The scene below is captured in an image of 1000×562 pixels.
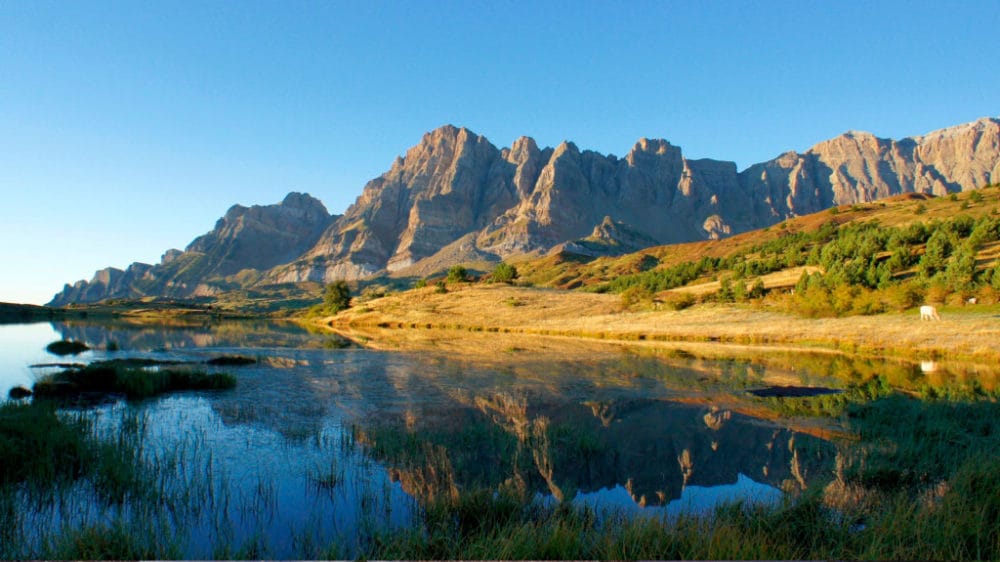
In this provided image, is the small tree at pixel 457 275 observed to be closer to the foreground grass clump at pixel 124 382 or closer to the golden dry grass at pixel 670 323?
the golden dry grass at pixel 670 323

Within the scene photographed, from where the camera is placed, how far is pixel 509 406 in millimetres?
18953

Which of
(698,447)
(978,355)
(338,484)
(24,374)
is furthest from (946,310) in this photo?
(24,374)

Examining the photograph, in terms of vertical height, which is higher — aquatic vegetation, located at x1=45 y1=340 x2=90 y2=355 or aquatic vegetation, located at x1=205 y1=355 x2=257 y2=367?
aquatic vegetation, located at x1=45 y1=340 x2=90 y2=355

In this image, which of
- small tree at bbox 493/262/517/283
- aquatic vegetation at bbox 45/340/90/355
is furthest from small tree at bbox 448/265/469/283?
aquatic vegetation at bbox 45/340/90/355

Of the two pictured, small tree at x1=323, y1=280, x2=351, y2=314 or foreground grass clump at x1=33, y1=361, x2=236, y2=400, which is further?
small tree at x1=323, y1=280, x2=351, y2=314

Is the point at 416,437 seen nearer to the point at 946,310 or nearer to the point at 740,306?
the point at 946,310

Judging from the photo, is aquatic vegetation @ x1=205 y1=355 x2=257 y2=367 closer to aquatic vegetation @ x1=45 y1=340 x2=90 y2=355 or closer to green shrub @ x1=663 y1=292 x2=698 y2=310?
aquatic vegetation @ x1=45 y1=340 x2=90 y2=355

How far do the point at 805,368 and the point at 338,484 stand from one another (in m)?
27.3

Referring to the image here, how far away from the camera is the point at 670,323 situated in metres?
56.4

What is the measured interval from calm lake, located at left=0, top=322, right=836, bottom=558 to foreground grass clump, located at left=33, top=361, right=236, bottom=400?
1.74m

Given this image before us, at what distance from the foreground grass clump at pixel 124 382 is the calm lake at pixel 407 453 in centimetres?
174

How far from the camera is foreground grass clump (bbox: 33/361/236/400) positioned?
19.7m

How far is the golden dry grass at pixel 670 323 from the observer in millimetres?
35406

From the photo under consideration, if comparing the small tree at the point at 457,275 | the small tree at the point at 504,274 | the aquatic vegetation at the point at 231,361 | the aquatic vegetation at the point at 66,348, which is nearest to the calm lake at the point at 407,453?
the aquatic vegetation at the point at 231,361
